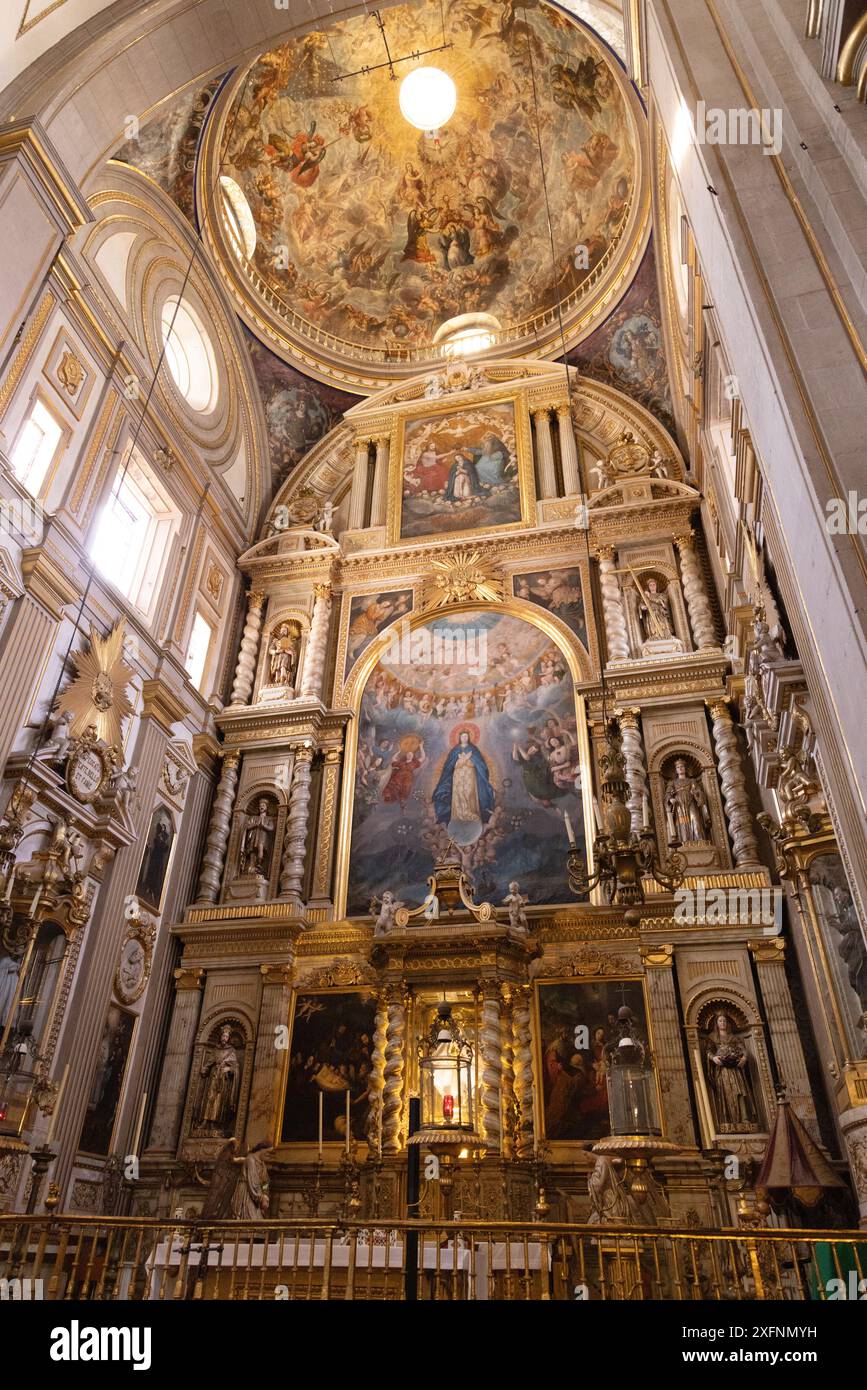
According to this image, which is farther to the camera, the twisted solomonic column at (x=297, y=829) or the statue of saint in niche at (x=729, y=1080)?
the twisted solomonic column at (x=297, y=829)

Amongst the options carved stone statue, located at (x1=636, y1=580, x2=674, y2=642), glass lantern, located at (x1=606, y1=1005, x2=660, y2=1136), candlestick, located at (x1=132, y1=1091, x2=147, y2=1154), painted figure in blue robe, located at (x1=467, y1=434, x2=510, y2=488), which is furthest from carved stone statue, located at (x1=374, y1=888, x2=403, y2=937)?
painted figure in blue robe, located at (x1=467, y1=434, x2=510, y2=488)

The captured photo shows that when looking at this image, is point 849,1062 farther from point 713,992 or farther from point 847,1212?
point 713,992

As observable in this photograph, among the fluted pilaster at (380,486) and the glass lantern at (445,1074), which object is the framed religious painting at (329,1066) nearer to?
the glass lantern at (445,1074)

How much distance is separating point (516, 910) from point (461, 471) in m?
9.06

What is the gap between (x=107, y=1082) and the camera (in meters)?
11.0

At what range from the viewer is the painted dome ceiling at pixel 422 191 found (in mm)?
16375

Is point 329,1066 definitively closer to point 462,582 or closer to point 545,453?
point 462,582

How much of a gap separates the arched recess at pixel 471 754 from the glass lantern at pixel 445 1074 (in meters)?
1.95

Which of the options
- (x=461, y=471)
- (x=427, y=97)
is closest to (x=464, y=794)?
(x=461, y=471)

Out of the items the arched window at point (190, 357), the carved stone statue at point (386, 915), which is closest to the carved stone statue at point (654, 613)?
A: the carved stone statue at point (386, 915)

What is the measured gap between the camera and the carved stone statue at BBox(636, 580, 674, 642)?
14164mm

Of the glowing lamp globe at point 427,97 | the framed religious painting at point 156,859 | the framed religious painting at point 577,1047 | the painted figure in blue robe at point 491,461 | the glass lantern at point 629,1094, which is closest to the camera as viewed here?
the glass lantern at point 629,1094

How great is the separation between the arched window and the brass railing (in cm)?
1342

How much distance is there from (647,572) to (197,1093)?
10.4 m
